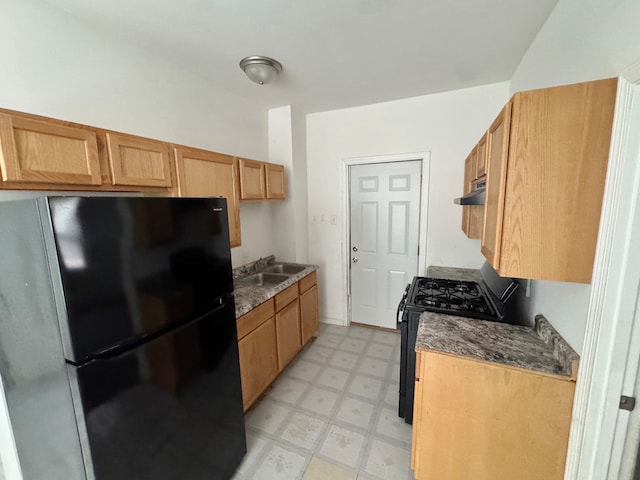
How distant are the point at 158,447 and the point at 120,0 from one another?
7.00 feet

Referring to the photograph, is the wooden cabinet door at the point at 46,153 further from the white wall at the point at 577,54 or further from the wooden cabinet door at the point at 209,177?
the white wall at the point at 577,54

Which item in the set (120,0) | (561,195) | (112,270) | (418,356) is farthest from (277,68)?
(418,356)

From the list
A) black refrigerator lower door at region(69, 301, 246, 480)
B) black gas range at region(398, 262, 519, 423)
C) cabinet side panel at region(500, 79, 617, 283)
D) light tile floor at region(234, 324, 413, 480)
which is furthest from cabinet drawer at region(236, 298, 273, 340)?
cabinet side panel at region(500, 79, 617, 283)

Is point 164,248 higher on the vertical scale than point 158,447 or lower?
higher

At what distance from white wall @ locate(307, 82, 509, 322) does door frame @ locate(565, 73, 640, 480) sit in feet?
5.92

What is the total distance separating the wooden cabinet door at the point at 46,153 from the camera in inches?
Result: 38.6

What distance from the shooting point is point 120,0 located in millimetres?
1314

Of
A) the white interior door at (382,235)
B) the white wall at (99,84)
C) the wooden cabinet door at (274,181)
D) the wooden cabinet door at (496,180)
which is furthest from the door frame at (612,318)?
the white wall at (99,84)

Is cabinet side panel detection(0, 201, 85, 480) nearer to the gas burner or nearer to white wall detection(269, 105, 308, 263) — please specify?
the gas burner

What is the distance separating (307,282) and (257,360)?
973mm

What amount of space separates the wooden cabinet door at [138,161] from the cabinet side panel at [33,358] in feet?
1.65

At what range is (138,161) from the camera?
4.66 ft

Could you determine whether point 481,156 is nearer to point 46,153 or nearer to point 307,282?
point 307,282

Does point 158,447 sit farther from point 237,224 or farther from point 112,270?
point 237,224
